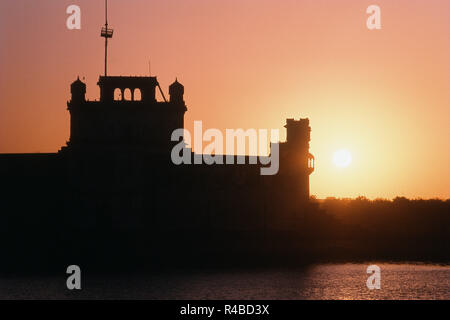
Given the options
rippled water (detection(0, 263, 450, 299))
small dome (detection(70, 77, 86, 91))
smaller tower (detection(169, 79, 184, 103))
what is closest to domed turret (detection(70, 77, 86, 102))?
small dome (detection(70, 77, 86, 91))

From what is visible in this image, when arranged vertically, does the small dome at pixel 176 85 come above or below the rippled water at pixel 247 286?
above

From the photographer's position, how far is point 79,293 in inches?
1984

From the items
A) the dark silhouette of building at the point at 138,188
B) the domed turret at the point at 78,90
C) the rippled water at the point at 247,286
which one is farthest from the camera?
the domed turret at the point at 78,90

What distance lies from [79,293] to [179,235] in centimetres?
1537

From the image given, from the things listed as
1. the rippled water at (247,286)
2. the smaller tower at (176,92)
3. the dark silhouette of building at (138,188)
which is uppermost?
the smaller tower at (176,92)

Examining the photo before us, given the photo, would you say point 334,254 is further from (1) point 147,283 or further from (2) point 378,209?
(2) point 378,209

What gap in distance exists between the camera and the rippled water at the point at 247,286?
50125 millimetres

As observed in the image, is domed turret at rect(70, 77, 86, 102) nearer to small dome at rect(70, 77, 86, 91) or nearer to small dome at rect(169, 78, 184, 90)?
small dome at rect(70, 77, 86, 91)

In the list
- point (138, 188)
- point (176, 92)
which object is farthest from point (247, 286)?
point (176, 92)

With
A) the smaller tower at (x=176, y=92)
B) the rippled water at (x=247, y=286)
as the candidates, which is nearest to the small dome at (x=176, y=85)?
the smaller tower at (x=176, y=92)

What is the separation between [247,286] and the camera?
53.4m

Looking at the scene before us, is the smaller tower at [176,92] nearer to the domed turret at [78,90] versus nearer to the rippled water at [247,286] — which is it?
the domed turret at [78,90]

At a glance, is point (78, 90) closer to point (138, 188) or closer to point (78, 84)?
point (78, 84)
